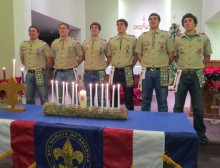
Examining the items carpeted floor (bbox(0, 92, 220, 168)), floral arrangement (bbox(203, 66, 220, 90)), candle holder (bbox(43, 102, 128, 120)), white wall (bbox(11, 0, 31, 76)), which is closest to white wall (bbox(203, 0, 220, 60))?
floral arrangement (bbox(203, 66, 220, 90))

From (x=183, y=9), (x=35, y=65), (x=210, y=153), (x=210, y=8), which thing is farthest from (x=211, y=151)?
(x=183, y=9)

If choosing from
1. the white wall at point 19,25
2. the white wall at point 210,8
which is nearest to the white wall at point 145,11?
the white wall at point 210,8

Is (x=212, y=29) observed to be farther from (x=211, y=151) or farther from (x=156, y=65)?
(x=211, y=151)

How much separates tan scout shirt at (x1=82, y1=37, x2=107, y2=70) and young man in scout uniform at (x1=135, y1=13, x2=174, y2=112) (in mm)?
679

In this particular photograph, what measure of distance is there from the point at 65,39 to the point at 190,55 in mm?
1686

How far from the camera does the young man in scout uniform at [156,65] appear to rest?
294cm

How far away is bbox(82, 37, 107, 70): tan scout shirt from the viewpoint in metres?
3.48

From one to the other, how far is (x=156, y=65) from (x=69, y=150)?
1578 millimetres

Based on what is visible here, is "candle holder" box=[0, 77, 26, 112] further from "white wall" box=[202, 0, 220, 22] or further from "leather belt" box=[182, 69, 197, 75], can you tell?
"white wall" box=[202, 0, 220, 22]

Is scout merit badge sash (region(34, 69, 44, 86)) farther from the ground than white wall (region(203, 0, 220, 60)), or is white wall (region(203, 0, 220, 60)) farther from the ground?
white wall (region(203, 0, 220, 60))

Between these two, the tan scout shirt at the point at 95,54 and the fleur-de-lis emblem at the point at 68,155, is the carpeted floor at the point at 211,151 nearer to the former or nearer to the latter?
the fleur-de-lis emblem at the point at 68,155

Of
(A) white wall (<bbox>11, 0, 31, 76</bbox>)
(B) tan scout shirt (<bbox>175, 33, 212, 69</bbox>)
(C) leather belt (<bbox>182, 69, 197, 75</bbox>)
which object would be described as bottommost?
(C) leather belt (<bbox>182, 69, 197, 75</bbox>)

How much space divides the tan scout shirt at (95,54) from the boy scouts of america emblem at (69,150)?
1807mm

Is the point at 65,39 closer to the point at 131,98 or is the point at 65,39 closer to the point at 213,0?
the point at 131,98
